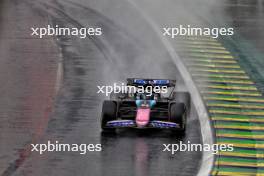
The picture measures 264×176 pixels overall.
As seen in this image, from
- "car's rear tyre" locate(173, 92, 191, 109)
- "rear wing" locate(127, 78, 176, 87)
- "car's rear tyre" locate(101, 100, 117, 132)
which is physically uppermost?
"rear wing" locate(127, 78, 176, 87)

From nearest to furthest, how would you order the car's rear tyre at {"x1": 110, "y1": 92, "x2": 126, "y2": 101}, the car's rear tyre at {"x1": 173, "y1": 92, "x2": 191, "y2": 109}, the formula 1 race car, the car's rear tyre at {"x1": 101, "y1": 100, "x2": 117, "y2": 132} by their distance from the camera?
the formula 1 race car < the car's rear tyre at {"x1": 101, "y1": 100, "x2": 117, "y2": 132} < the car's rear tyre at {"x1": 110, "y1": 92, "x2": 126, "y2": 101} < the car's rear tyre at {"x1": 173, "y1": 92, "x2": 191, "y2": 109}

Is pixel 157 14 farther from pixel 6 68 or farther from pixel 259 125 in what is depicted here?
pixel 259 125

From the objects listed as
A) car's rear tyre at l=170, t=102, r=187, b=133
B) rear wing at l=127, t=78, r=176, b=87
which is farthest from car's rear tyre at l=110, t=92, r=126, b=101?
car's rear tyre at l=170, t=102, r=187, b=133

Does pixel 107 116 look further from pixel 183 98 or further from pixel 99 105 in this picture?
pixel 183 98

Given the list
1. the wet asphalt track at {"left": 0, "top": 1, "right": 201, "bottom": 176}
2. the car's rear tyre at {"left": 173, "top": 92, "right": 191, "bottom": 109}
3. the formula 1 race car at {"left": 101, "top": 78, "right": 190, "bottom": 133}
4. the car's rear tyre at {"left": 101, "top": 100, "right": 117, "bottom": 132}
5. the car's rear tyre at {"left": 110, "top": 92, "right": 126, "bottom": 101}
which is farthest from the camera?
the car's rear tyre at {"left": 173, "top": 92, "right": 191, "bottom": 109}

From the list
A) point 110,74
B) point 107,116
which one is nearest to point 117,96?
point 107,116

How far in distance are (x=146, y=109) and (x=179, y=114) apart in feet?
3.12

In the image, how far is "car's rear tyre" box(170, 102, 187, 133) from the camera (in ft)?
72.4

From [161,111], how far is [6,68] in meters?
7.87

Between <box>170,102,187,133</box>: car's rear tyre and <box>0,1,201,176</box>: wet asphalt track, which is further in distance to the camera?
<box>170,102,187,133</box>: car's rear tyre

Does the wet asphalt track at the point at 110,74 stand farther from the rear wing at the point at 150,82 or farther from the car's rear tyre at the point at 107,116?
the rear wing at the point at 150,82

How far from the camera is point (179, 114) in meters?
22.1

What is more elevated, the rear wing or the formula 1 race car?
the rear wing

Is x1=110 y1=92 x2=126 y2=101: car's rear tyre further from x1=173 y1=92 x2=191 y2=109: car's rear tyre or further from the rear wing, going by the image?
x1=173 y1=92 x2=191 y2=109: car's rear tyre
